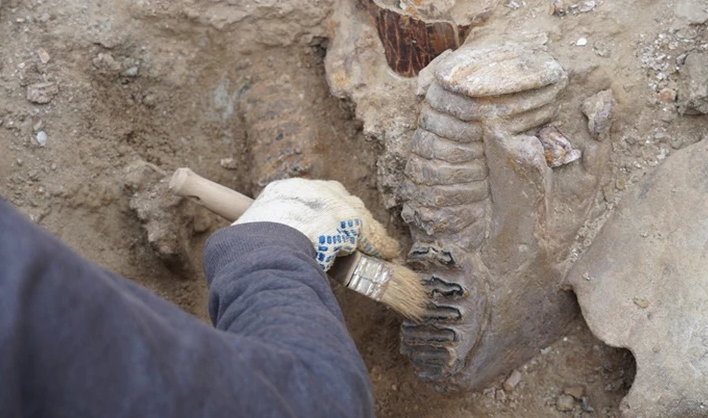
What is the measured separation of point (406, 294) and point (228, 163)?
40.3 inches

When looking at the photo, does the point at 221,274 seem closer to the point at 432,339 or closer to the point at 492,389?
the point at 432,339

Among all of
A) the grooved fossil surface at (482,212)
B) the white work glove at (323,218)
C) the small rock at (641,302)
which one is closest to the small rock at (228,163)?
the white work glove at (323,218)

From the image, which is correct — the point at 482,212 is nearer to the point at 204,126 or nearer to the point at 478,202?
the point at 478,202

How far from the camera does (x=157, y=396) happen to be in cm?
107

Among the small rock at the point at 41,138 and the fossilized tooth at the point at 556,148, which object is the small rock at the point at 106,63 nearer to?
the small rock at the point at 41,138

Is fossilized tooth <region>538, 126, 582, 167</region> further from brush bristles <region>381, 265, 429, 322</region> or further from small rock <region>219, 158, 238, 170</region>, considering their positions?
small rock <region>219, 158, 238, 170</region>

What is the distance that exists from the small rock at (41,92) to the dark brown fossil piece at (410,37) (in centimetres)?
109

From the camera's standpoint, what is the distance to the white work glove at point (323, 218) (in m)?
2.12

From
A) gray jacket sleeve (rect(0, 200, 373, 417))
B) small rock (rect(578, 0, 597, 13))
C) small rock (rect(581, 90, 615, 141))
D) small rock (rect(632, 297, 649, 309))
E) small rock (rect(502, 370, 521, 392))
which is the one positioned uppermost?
gray jacket sleeve (rect(0, 200, 373, 417))

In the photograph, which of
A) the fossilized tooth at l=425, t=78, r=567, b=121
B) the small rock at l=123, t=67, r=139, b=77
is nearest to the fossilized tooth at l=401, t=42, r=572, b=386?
the fossilized tooth at l=425, t=78, r=567, b=121

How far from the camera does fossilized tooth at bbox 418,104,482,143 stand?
7.10 ft

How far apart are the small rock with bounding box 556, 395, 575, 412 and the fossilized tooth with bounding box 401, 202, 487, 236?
67 cm

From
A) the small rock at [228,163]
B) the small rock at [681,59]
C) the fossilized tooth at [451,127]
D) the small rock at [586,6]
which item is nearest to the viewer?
the fossilized tooth at [451,127]

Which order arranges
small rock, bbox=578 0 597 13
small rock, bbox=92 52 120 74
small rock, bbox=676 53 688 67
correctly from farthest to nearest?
small rock, bbox=92 52 120 74 → small rock, bbox=578 0 597 13 → small rock, bbox=676 53 688 67
